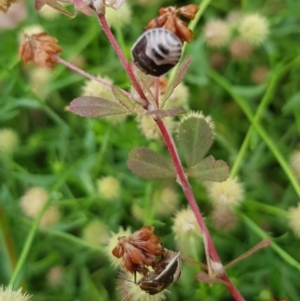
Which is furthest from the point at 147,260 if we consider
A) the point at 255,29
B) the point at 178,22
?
the point at 255,29

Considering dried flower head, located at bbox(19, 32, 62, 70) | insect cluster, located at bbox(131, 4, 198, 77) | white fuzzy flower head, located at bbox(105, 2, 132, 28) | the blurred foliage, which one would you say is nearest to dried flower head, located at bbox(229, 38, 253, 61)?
the blurred foliage

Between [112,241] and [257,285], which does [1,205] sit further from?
[257,285]

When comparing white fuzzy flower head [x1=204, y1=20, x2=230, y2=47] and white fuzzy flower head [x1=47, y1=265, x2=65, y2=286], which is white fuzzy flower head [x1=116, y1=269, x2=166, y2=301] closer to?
white fuzzy flower head [x1=47, y1=265, x2=65, y2=286]

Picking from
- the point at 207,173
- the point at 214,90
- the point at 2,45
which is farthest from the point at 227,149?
the point at 2,45

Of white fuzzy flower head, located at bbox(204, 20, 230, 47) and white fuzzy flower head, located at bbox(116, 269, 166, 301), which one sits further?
white fuzzy flower head, located at bbox(204, 20, 230, 47)

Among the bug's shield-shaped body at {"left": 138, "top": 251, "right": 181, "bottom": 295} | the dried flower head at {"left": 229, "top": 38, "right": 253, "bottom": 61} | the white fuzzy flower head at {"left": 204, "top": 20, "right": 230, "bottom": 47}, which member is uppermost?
the dried flower head at {"left": 229, "top": 38, "right": 253, "bottom": 61}

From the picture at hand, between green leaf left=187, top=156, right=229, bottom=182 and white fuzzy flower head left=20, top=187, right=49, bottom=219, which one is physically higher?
white fuzzy flower head left=20, top=187, right=49, bottom=219

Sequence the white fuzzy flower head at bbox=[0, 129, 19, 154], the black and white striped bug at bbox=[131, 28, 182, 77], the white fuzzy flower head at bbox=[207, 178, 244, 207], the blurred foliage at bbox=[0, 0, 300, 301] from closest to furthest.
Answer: the black and white striped bug at bbox=[131, 28, 182, 77], the white fuzzy flower head at bbox=[207, 178, 244, 207], the blurred foliage at bbox=[0, 0, 300, 301], the white fuzzy flower head at bbox=[0, 129, 19, 154]
